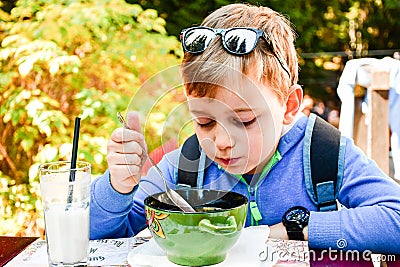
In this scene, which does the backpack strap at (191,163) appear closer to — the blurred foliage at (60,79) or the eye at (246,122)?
the eye at (246,122)

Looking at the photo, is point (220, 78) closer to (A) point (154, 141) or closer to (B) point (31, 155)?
(A) point (154, 141)

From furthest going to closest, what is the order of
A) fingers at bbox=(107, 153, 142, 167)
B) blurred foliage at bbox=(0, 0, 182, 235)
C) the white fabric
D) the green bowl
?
blurred foliage at bbox=(0, 0, 182, 235) → the white fabric → fingers at bbox=(107, 153, 142, 167) → the green bowl

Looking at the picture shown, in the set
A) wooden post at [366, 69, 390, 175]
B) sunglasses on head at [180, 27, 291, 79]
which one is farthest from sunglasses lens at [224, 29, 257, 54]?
wooden post at [366, 69, 390, 175]

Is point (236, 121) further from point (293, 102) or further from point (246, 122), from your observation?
point (293, 102)

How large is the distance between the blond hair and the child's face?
2 cm

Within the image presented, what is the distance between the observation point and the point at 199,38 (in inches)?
49.8

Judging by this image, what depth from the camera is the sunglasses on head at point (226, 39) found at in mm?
1250

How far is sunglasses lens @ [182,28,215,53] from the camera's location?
1266mm

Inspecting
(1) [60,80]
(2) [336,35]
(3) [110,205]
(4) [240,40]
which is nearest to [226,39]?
(4) [240,40]

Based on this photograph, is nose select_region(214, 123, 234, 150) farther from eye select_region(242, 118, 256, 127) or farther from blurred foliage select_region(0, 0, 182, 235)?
blurred foliage select_region(0, 0, 182, 235)

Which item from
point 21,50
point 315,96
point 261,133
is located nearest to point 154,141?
point 261,133

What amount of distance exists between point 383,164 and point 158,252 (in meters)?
1.62

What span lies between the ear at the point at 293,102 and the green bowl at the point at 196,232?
356mm

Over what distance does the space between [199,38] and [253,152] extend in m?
0.25
